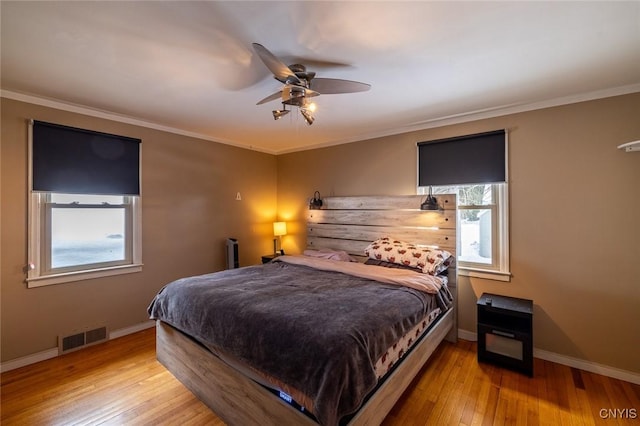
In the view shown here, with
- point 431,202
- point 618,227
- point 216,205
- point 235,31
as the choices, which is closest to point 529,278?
point 618,227

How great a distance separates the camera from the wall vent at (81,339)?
108 inches

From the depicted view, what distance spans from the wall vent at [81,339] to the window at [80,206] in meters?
0.58

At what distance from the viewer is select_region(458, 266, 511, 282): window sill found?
9.31ft

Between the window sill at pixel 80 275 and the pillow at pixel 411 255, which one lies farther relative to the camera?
the pillow at pixel 411 255

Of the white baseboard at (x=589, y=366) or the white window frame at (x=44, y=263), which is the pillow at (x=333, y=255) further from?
the white window frame at (x=44, y=263)

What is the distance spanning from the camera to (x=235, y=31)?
1.62 m

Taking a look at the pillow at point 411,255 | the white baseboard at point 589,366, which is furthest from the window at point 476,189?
the white baseboard at point 589,366

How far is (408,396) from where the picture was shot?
2123mm

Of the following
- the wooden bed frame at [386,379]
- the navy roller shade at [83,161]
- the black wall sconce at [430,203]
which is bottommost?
the wooden bed frame at [386,379]

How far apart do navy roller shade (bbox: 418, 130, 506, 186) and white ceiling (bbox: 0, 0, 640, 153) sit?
322 millimetres

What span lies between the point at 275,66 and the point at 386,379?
2041 mm

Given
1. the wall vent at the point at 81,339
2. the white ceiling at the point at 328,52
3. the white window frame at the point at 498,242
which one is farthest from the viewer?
the white window frame at the point at 498,242

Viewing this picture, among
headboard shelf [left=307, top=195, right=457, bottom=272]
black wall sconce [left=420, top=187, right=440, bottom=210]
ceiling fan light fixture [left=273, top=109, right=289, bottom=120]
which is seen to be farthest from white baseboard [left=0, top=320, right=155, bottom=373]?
black wall sconce [left=420, top=187, right=440, bottom=210]

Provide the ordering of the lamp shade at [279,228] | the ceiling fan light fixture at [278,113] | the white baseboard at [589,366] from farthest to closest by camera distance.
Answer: the lamp shade at [279,228] < the white baseboard at [589,366] < the ceiling fan light fixture at [278,113]
